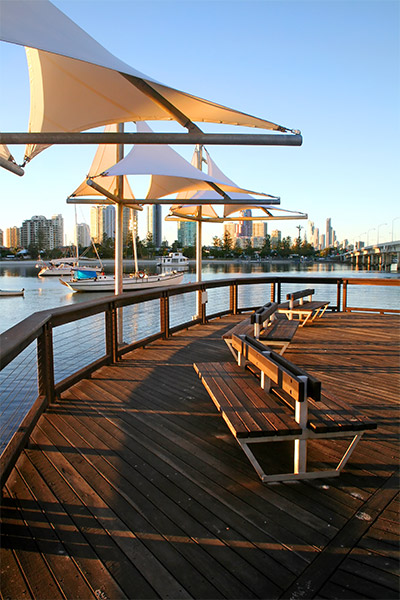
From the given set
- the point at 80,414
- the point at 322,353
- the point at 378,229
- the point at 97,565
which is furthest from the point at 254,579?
the point at 378,229

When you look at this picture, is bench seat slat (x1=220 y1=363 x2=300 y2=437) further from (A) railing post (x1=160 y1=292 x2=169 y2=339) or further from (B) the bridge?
(B) the bridge

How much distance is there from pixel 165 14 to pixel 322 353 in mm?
6355

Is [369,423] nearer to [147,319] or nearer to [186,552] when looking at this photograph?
[186,552]

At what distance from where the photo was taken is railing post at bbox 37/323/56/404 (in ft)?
11.7

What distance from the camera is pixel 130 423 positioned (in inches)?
136

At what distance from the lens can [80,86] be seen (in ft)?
17.7

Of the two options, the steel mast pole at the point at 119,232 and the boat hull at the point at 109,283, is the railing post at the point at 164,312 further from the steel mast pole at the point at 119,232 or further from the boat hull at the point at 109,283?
the boat hull at the point at 109,283

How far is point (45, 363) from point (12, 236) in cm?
17675

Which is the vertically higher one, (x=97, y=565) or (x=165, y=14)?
(x=165, y=14)

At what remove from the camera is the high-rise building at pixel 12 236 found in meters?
158

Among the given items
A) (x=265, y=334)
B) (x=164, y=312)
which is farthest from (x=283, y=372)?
(x=164, y=312)

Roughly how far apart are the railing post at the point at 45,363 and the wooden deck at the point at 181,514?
8.3 inches

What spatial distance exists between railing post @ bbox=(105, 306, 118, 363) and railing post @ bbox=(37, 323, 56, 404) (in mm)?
1487

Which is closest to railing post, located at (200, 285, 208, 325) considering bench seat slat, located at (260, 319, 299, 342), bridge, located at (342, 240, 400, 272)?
bench seat slat, located at (260, 319, 299, 342)
